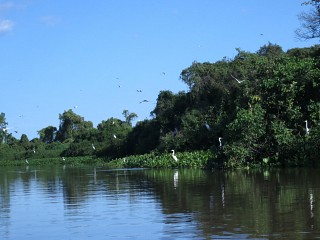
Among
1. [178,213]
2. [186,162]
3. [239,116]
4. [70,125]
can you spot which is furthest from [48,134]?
[178,213]

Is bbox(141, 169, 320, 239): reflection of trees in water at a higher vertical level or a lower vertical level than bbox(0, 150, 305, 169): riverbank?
lower

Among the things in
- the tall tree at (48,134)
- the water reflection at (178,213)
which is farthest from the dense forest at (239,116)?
the tall tree at (48,134)

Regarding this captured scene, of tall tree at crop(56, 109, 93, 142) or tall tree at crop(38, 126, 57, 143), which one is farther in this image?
tall tree at crop(38, 126, 57, 143)

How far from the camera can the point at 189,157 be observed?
37000 mm

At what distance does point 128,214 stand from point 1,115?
9467 cm

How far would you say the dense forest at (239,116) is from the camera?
87.5 ft

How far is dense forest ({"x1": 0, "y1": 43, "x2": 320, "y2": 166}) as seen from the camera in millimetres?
26656

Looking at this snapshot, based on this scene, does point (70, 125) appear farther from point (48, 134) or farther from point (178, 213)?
point (178, 213)

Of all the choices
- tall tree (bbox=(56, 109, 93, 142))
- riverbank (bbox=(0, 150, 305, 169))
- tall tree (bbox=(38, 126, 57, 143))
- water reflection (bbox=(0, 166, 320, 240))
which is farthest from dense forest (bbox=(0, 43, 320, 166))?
tall tree (bbox=(38, 126, 57, 143))

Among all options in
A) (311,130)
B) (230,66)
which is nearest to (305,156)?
(311,130)

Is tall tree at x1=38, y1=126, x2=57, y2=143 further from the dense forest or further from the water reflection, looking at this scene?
the water reflection

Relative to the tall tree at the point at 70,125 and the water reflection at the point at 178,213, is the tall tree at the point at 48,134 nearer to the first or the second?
the tall tree at the point at 70,125

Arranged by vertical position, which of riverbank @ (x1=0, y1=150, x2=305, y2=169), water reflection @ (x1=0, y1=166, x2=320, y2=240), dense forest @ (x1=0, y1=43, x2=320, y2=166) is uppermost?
dense forest @ (x1=0, y1=43, x2=320, y2=166)

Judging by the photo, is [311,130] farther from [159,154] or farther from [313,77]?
[159,154]
